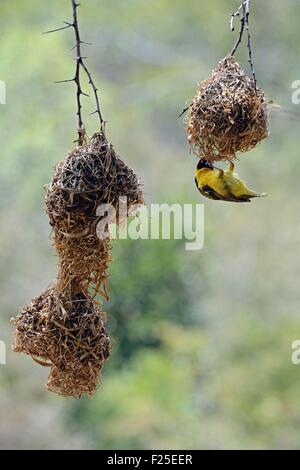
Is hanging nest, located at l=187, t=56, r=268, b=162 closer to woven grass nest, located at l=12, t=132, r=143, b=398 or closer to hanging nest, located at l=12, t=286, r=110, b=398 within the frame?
woven grass nest, located at l=12, t=132, r=143, b=398

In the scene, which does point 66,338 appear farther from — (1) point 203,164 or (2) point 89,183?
(1) point 203,164

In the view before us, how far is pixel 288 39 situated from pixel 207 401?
540 cm

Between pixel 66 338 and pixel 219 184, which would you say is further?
pixel 219 184

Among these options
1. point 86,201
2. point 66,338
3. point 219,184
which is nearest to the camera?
point 86,201

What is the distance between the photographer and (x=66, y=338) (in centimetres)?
250

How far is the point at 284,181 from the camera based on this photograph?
1308cm

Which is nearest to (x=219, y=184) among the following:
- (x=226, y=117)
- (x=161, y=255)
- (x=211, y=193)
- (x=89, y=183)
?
(x=211, y=193)

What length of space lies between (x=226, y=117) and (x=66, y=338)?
79 centimetres

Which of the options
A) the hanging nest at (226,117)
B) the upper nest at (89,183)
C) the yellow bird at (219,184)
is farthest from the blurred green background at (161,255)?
the upper nest at (89,183)

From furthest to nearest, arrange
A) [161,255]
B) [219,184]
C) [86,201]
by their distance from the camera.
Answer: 1. [161,255]
2. [219,184]
3. [86,201]

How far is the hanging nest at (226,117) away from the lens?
2529 mm

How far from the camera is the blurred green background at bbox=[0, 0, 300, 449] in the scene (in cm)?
946
